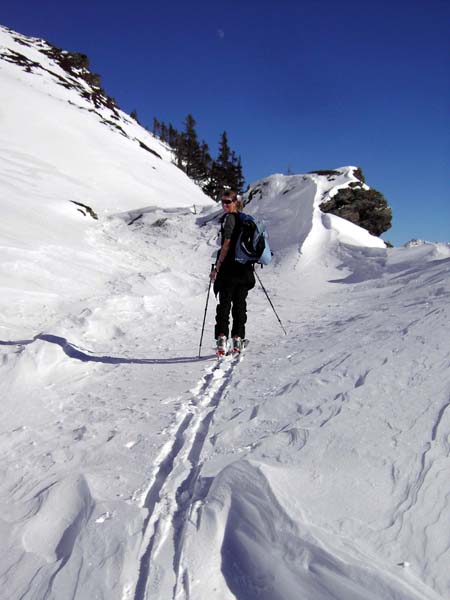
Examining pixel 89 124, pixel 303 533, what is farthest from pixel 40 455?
pixel 89 124

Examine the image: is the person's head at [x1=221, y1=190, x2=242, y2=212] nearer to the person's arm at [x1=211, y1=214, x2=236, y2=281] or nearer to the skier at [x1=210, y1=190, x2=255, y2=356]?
the skier at [x1=210, y1=190, x2=255, y2=356]

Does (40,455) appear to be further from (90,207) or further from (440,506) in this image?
(90,207)

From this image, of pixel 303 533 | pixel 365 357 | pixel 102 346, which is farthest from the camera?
pixel 102 346

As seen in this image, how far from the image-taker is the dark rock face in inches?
616

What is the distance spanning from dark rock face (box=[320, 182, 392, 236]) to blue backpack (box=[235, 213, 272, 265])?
11214 millimetres

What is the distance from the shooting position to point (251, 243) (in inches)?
202

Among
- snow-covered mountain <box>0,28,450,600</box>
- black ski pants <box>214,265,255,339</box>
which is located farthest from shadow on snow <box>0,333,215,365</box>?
black ski pants <box>214,265,255,339</box>

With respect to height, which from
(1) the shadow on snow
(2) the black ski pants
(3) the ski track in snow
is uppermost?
(2) the black ski pants

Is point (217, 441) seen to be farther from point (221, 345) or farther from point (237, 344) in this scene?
point (237, 344)

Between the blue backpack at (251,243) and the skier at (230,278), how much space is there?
8cm

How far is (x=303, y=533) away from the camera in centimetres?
193

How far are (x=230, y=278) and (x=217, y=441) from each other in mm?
2670

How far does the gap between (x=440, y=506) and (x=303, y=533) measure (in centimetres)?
72

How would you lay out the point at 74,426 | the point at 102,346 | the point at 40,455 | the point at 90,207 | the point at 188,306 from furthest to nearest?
the point at 90,207
the point at 188,306
the point at 102,346
the point at 74,426
the point at 40,455
